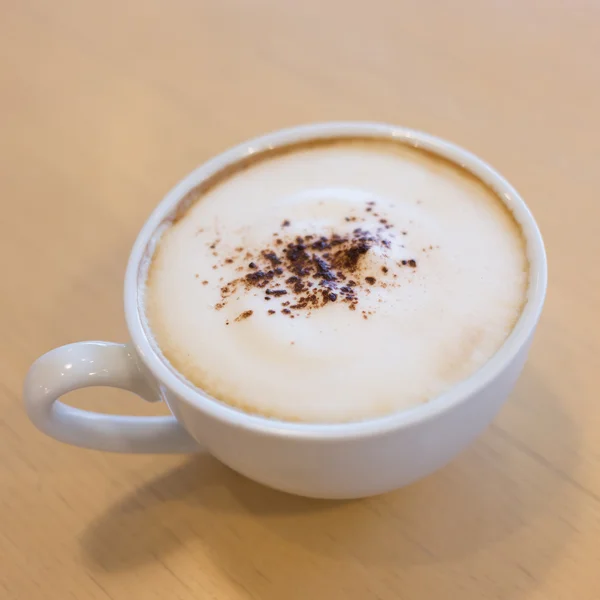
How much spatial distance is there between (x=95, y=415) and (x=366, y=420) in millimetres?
228

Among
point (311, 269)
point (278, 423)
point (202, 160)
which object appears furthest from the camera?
point (202, 160)

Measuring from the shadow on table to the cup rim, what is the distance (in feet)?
0.54

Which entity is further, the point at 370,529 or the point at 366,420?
Answer: the point at 370,529

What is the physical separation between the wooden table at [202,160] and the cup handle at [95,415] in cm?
8

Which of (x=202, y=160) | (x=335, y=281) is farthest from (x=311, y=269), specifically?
(x=202, y=160)

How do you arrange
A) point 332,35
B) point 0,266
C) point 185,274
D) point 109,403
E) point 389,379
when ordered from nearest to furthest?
point 389,379
point 185,274
point 109,403
point 0,266
point 332,35

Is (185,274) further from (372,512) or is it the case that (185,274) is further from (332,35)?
(332,35)

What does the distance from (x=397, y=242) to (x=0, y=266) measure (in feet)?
1.58

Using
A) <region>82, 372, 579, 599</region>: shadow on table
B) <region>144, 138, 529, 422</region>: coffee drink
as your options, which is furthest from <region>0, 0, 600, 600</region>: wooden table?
<region>144, 138, 529, 422</region>: coffee drink

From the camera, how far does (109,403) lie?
675 millimetres

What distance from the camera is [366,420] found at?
43cm

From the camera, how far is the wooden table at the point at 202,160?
55 cm

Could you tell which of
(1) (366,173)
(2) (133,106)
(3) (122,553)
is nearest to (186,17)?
(2) (133,106)

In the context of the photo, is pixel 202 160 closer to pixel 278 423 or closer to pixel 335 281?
pixel 335 281
